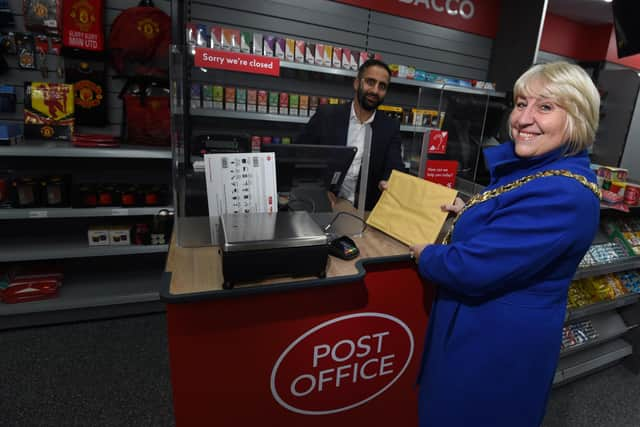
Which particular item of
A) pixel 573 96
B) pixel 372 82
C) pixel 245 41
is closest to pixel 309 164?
pixel 573 96

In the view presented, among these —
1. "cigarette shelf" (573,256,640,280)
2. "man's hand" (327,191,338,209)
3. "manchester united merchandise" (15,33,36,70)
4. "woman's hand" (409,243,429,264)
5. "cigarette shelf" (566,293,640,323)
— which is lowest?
"cigarette shelf" (566,293,640,323)

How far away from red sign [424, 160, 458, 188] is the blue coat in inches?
27.8

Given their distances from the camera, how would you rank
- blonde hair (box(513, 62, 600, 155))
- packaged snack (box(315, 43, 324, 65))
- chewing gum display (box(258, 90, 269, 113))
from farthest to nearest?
packaged snack (box(315, 43, 324, 65)) → chewing gum display (box(258, 90, 269, 113)) → blonde hair (box(513, 62, 600, 155))

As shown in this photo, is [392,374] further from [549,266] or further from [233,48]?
[233,48]

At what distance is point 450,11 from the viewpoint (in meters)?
3.92

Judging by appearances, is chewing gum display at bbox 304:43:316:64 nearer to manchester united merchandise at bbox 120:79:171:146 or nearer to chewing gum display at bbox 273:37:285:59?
chewing gum display at bbox 273:37:285:59

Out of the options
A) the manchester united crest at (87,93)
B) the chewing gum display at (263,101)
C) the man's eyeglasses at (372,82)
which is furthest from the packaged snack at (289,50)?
the manchester united crest at (87,93)

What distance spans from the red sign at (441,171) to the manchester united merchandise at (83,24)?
246cm

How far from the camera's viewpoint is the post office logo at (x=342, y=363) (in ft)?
4.43

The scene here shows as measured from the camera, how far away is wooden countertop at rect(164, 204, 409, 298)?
109 cm

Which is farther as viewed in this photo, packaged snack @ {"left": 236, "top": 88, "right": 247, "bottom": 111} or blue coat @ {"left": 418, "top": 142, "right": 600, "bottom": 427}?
packaged snack @ {"left": 236, "top": 88, "right": 247, "bottom": 111}

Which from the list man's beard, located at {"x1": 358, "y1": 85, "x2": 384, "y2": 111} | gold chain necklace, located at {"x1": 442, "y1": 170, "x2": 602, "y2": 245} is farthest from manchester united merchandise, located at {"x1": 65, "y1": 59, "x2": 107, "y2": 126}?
gold chain necklace, located at {"x1": 442, "y1": 170, "x2": 602, "y2": 245}

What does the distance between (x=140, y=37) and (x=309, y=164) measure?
6.48ft

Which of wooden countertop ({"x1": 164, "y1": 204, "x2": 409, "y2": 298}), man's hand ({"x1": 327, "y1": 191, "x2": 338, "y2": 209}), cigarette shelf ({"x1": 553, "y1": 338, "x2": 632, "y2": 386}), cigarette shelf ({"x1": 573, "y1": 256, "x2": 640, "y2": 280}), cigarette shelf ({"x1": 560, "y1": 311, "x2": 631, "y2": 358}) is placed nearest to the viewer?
wooden countertop ({"x1": 164, "y1": 204, "x2": 409, "y2": 298})
